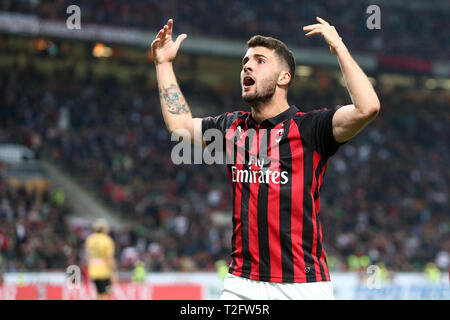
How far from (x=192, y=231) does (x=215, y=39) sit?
29.2 feet

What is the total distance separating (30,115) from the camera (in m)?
21.0

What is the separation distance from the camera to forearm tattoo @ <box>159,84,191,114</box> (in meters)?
3.85

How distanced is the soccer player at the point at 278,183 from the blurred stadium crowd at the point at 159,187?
12689 mm

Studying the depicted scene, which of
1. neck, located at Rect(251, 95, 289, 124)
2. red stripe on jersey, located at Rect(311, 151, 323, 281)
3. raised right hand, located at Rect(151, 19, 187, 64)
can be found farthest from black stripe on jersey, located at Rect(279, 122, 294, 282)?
raised right hand, located at Rect(151, 19, 187, 64)

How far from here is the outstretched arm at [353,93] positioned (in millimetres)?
3148

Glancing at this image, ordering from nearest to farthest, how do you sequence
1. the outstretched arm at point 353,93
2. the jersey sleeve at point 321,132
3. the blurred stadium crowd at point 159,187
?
the outstretched arm at point 353,93
the jersey sleeve at point 321,132
the blurred stadium crowd at point 159,187

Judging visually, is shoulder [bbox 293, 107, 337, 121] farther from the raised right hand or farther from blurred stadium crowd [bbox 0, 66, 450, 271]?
blurred stadium crowd [bbox 0, 66, 450, 271]

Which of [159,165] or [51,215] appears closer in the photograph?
[51,215]

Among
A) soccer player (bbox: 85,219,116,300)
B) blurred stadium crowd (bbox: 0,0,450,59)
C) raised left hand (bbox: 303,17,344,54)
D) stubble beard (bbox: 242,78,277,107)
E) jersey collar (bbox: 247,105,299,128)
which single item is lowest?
soccer player (bbox: 85,219,116,300)

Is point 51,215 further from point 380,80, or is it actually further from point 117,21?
point 380,80

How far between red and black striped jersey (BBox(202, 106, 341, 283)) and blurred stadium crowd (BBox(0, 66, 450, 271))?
500 inches

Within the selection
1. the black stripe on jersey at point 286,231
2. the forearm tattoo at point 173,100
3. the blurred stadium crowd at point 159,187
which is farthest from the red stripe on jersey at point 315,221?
the blurred stadium crowd at point 159,187

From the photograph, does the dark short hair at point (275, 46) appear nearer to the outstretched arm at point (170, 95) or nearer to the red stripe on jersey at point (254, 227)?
the outstretched arm at point (170, 95)
